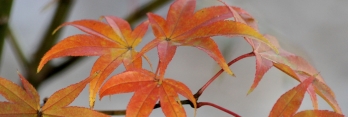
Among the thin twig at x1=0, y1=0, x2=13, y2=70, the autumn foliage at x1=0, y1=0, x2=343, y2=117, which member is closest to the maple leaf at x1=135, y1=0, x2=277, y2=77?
the autumn foliage at x1=0, y1=0, x2=343, y2=117

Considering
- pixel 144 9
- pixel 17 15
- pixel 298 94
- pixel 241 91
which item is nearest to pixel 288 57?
pixel 298 94

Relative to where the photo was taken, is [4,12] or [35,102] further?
[4,12]

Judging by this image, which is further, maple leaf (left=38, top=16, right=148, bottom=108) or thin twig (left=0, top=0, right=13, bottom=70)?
thin twig (left=0, top=0, right=13, bottom=70)

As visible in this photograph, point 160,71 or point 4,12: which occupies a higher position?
point 4,12

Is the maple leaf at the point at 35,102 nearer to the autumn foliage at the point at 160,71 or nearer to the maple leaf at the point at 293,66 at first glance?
the autumn foliage at the point at 160,71

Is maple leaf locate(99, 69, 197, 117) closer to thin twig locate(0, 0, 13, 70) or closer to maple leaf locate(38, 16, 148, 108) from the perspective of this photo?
maple leaf locate(38, 16, 148, 108)

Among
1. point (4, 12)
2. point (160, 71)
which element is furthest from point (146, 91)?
point (4, 12)

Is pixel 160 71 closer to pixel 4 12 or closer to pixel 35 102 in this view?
pixel 35 102
